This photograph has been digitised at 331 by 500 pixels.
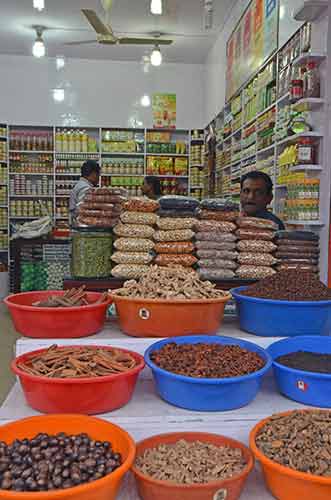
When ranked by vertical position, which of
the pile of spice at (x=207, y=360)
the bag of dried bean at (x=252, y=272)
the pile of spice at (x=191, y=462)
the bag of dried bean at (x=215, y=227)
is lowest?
the pile of spice at (x=191, y=462)

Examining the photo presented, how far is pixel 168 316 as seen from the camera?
1834 mm

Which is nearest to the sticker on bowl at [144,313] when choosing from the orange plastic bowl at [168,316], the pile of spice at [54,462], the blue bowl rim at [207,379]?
the orange plastic bowl at [168,316]

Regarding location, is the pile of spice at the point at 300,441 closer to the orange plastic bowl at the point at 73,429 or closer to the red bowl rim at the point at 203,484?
the red bowl rim at the point at 203,484

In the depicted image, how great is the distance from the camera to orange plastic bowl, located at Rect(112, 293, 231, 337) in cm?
181

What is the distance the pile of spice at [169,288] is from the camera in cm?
186

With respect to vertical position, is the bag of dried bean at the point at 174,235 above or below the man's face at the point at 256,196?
below

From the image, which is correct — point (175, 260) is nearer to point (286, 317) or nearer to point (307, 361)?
point (286, 317)

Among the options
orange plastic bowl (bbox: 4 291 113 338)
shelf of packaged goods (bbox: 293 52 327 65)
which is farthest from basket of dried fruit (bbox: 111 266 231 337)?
shelf of packaged goods (bbox: 293 52 327 65)

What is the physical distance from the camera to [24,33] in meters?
7.85

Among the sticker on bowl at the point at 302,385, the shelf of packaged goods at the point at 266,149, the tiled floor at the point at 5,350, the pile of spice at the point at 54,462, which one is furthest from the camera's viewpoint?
the shelf of packaged goods at the point at 266,149

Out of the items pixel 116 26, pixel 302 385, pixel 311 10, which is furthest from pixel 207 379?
pixel 116 26

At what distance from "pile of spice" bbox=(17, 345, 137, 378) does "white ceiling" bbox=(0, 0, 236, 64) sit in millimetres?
5960

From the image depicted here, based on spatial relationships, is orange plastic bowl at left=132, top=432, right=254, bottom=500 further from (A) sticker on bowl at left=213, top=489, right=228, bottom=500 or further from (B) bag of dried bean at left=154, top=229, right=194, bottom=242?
(B) bag of dried bean at left=154, top=229, right=194, bottom=242

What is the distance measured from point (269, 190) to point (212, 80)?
16.6 feet
